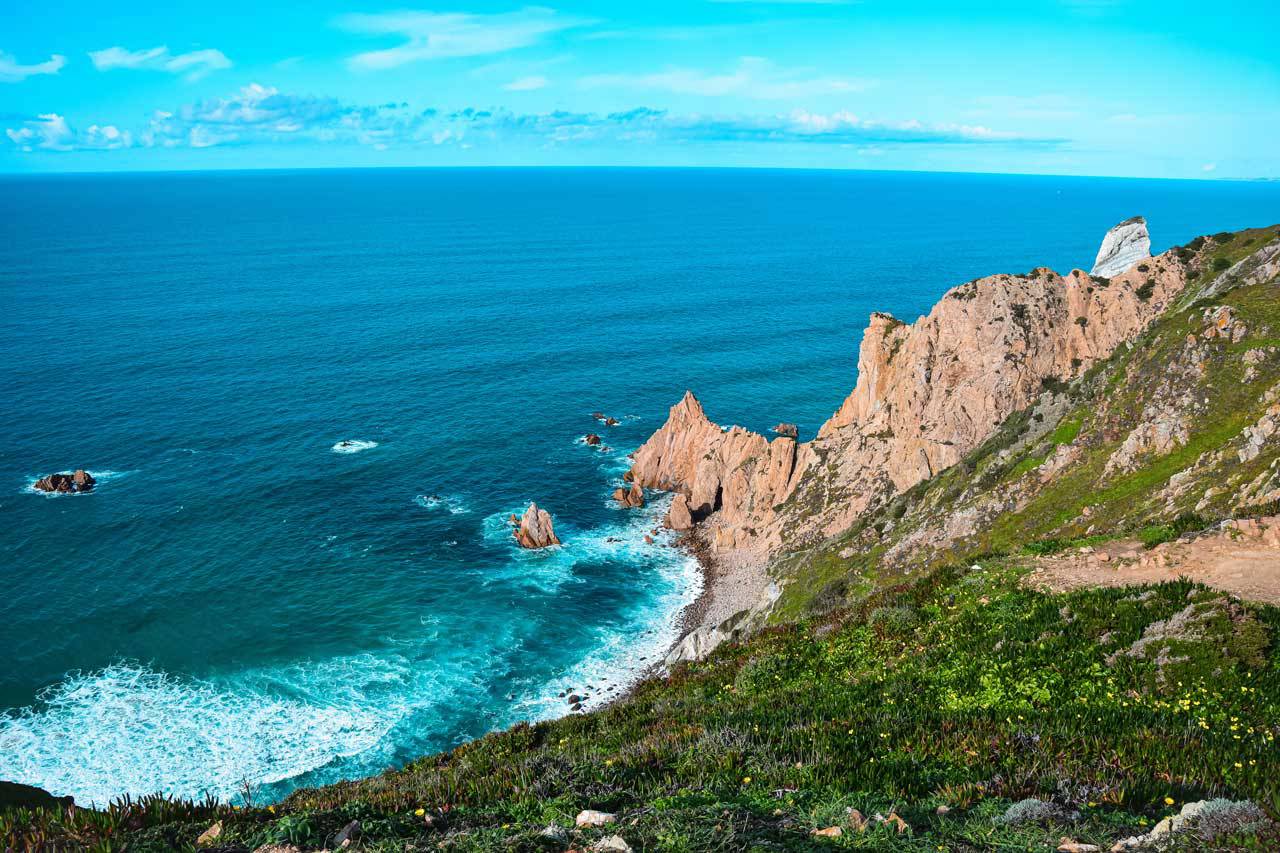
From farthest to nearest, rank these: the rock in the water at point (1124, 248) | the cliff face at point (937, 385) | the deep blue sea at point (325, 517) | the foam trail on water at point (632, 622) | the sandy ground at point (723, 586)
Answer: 1. the rock in the water at point (1124, 248)
2. the cliff face at point (937, 385)
3. the sandy ground at point (723, 586)
4. the foam trail on water at point (632, 622)
5. the deep blue sea at point (325, 517)

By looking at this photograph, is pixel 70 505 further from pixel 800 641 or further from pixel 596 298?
pixel 596 298

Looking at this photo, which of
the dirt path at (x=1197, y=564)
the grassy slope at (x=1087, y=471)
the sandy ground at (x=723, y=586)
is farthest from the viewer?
the sandy ground at (x=723, y=586)

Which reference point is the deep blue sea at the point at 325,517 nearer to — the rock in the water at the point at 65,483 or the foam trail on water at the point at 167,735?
the foam trail on water at the point at 167,735

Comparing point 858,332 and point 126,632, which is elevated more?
point 858,332

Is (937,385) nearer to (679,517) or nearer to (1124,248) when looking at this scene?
(1124,248)

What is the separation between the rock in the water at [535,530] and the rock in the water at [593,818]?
59.5 metres

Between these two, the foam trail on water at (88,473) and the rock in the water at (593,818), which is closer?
the rock in the water at (593,818)

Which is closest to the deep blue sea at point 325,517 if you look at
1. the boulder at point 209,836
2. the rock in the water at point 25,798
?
the rock in the water at point 25,798

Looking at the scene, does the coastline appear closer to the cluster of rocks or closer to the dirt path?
the cluster of rocks

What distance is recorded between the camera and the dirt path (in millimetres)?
20828

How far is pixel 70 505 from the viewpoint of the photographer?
236 ft

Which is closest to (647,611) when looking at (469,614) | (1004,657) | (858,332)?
(469,614)

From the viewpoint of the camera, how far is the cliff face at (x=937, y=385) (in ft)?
203

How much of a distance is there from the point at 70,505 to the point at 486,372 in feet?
176
